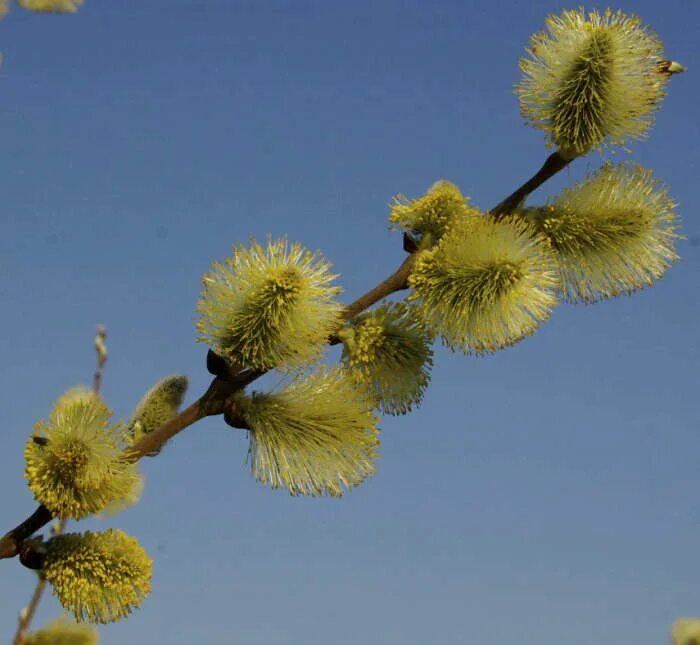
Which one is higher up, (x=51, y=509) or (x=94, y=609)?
(x=51, y=509)

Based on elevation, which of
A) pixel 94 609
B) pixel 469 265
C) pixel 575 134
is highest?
pixel 575 134

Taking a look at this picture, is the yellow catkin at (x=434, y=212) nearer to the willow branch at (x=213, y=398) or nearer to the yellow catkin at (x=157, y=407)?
the willow branch at (x=213, y=398)

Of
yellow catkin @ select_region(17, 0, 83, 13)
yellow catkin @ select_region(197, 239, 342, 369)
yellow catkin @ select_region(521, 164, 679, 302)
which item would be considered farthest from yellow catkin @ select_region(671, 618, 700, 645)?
yellow catkin @ select_region(17, 0, 83, 13)

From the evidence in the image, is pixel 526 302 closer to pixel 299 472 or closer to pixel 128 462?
pixel 299 472

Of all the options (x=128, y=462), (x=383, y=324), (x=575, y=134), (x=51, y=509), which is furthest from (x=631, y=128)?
(x=51, y=509)

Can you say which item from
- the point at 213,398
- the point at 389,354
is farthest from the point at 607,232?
the point at 213,398

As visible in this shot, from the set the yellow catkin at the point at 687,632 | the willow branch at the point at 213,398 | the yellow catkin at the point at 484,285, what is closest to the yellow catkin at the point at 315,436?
A: the willow branch at the point at 213,398

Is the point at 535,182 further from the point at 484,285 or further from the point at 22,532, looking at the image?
the point at 22,532
